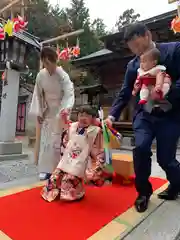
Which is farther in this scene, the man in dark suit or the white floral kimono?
the white floral kimono

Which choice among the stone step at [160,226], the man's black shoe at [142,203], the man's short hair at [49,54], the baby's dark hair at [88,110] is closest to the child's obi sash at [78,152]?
the baby's dark hair at [88,110]

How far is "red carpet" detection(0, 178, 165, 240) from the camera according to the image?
1.48 meters

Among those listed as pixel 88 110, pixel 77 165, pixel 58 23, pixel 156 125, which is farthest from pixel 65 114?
pixel 58 23

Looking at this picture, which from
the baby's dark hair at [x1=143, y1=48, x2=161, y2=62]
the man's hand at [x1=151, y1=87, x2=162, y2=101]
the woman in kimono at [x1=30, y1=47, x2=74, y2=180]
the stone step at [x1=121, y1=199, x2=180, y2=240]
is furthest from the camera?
the woman in kimono at [x1=30, y1=47, x2=74, y2=180]

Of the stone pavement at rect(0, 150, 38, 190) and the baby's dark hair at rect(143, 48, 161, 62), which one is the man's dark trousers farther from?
the stone pavement at rect(0, 150, 38, 190)

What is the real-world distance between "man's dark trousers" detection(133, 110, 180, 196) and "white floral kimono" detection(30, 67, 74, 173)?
3.89 ft

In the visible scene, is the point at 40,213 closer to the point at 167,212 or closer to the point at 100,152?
the point at 100,152

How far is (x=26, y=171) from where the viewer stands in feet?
11.5

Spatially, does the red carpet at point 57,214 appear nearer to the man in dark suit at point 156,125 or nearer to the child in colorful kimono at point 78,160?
the child in colorful kimono at point 78,160

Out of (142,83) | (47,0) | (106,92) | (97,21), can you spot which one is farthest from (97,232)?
(97,21)

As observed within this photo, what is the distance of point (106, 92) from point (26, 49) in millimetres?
5654

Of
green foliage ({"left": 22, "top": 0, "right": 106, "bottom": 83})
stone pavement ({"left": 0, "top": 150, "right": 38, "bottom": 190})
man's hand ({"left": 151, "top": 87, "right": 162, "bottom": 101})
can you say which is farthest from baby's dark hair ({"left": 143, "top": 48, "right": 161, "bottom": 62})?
green foliage ({"left": 22, "top": 0, "right": 106, "bottom": 83})

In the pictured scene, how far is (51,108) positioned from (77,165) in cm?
106

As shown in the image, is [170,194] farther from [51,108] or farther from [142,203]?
[51,108]
